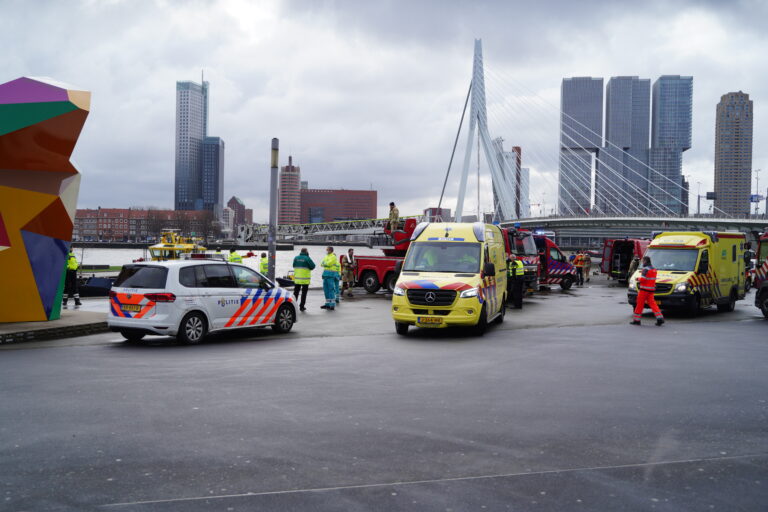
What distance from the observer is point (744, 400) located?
295 inches

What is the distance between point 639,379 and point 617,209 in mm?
82844

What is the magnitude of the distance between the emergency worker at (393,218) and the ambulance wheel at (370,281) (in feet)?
7.16

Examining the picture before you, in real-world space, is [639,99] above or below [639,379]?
above

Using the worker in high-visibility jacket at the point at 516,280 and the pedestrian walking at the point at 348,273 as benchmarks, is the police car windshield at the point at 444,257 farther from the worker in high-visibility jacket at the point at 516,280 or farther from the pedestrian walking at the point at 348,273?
the pedestrian walking at the point at 348,273

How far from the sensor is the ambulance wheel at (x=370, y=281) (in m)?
25.6

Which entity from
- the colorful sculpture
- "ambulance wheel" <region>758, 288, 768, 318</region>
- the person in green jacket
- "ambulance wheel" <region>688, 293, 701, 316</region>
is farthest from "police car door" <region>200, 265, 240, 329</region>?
"ambulance wheel" <region>758, 288, 768, 318</region>

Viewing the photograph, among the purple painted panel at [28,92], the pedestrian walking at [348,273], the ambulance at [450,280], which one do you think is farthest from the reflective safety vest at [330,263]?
the purple painted panel at [28,92]

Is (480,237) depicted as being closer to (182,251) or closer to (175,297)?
(175,297)

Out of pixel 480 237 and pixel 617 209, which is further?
pixel 617 209

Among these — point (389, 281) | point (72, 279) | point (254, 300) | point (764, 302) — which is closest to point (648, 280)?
point (764, 302)

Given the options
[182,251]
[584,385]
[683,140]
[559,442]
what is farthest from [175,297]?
[683,140]

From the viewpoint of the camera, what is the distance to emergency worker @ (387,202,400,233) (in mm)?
25378

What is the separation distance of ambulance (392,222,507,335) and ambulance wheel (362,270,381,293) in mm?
10073

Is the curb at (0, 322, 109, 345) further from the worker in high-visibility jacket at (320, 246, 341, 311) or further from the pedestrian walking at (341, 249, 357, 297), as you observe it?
the pedestrian walking at (341, 249, 357, 297)
